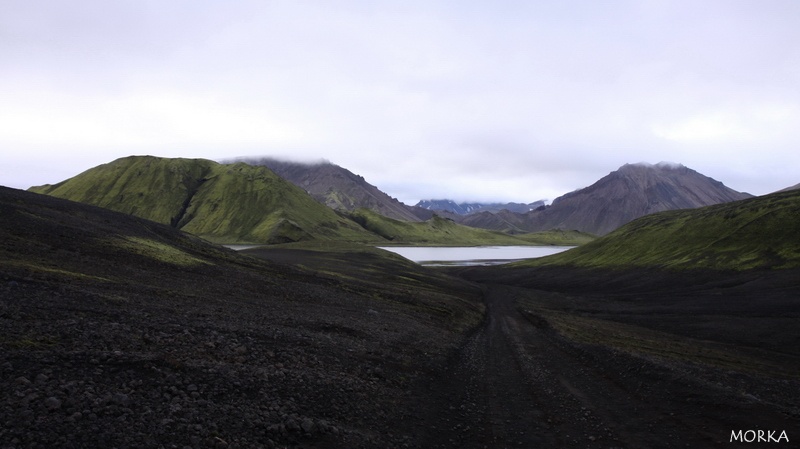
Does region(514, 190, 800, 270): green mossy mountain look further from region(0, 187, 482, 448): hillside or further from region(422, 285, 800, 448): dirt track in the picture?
region(0, 187, 482, 448): hillside

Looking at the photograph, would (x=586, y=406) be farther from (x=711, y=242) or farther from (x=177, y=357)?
(x=711, y=242)

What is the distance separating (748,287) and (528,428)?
7047 centimetres

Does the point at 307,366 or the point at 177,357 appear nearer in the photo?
the point at 177,357

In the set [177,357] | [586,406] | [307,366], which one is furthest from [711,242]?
[177,357]

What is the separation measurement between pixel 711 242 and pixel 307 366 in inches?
4589

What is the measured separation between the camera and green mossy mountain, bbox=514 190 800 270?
86.1 meters

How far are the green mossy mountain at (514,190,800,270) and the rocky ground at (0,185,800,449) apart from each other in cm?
4840

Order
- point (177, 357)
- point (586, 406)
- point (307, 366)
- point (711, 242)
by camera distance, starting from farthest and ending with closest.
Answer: point (711, 242)
point (586, 406)
point (307, 366)
point (177, 357)

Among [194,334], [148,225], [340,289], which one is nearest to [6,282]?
[194,334]

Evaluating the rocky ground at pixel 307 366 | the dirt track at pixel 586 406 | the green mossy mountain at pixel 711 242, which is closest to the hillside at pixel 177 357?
the rocky ground at pixel 307 366

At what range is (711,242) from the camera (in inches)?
4097

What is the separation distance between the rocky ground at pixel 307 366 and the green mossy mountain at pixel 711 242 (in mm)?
48399

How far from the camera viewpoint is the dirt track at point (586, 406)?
15.8 m

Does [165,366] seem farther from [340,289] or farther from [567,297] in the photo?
[567,297]
